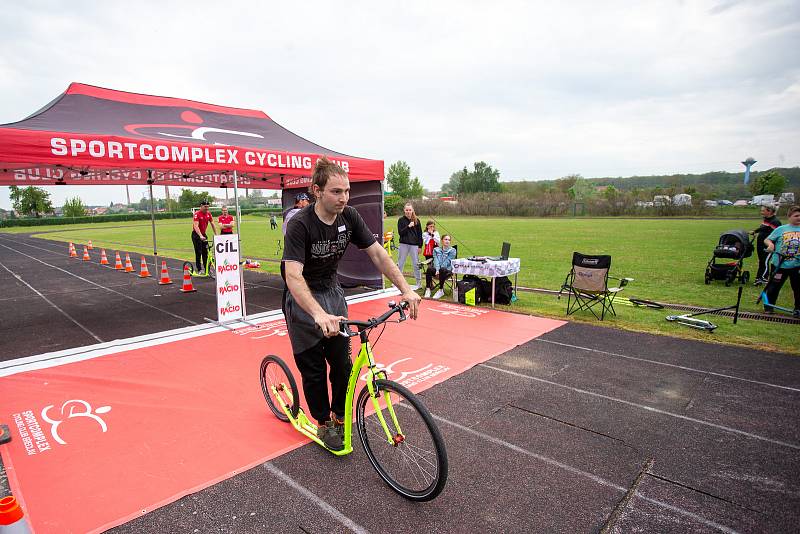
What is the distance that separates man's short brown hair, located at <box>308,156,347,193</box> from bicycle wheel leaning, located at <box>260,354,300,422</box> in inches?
64.7

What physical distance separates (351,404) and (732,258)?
10881 mm

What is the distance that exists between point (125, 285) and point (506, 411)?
1098cm

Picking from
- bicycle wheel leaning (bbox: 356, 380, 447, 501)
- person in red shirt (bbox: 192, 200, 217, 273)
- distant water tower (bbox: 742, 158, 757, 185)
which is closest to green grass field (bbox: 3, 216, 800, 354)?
person in red shirt (bbox: 192, 200, 217, 273)

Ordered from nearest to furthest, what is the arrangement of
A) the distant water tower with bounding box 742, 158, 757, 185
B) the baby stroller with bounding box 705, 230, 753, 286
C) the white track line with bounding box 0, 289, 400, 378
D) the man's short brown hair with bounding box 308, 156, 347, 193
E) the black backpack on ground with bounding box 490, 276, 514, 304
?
the man's short brown hair with bounding box 308, 156, 347, 193 → the white track line with bounding box 0, 289, 400, 378 → the black backpack on ground with bounding box 490, 276, 514, 304 → the baby stroller with bounding box 705, 230, 753, 286 → the distant water tower with bounding box 742, 158, 757, 185

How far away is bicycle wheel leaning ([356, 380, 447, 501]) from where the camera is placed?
2469mm

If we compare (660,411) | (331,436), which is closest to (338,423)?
(331,436)

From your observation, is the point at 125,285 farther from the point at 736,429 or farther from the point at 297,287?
the point at 736,429

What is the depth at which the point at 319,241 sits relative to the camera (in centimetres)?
282

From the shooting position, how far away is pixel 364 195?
32.2 feet

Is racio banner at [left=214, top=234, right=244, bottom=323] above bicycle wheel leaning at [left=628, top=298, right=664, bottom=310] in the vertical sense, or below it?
above

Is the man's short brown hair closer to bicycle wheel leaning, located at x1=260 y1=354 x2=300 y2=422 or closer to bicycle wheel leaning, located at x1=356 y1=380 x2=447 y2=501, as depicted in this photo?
bicycle wheel leaning, located at x1=356 y1=380 x2=447 y2=501

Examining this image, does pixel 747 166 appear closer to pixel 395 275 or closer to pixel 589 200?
A: pixel 589 200

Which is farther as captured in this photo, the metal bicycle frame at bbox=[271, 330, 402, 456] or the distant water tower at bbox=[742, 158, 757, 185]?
the distant water tower at bbox=[742, 158, 757, 185]

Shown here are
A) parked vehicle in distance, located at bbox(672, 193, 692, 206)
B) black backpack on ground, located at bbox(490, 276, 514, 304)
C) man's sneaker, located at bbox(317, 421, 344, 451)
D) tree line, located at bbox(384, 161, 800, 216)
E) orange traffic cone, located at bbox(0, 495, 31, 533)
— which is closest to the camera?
orange traffic cone, located at bbox(0, 495, 31, 533)
